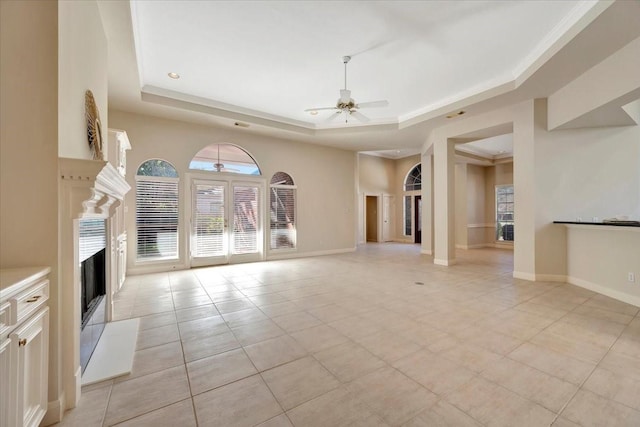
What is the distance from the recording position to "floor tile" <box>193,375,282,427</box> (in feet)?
5.04

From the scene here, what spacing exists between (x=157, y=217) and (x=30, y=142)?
433 cm

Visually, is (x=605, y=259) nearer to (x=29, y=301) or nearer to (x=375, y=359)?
(x=375, y=359)

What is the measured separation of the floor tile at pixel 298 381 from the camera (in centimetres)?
173

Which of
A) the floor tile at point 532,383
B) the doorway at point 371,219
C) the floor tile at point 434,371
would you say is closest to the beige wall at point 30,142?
the floor tile at point 434,371

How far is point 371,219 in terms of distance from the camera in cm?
1177

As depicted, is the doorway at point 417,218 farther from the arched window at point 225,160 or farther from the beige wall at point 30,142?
the beige wall at point 30,142

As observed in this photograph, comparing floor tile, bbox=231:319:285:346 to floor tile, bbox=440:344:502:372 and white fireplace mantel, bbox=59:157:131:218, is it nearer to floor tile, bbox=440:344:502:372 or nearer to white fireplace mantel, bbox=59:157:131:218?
floor tile, bbox=440:344:502:372

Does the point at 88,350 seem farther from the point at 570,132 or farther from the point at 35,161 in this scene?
the point at 570,132

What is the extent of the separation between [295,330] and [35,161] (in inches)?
92.4

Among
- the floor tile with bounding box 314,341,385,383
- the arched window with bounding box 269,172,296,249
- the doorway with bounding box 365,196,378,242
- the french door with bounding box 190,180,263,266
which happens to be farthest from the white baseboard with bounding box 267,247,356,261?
the floor tile with bounding box 314,341,385,383

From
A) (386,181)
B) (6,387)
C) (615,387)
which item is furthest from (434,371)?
(386,181)

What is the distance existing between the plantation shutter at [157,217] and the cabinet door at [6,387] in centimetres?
465

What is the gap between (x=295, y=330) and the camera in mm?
2711

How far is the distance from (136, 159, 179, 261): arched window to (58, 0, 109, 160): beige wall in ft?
9.30
